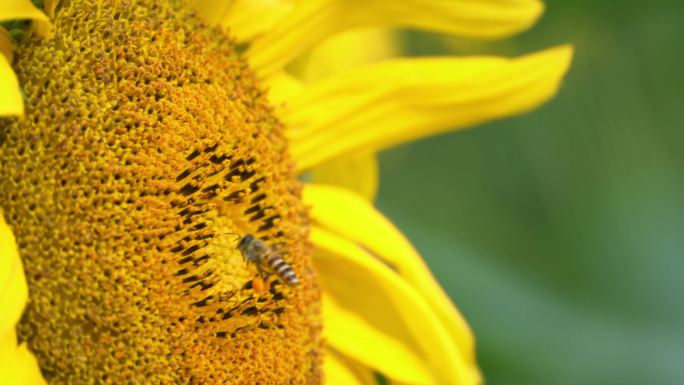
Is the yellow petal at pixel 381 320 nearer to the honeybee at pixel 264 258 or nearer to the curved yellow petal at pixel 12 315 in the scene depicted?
the honeybee at pixel 264 258

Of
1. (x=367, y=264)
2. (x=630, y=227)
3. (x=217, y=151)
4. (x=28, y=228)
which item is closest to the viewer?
(x=28, y=228)

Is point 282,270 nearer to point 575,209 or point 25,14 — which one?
point 25,14

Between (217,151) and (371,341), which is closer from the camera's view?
(217,151)

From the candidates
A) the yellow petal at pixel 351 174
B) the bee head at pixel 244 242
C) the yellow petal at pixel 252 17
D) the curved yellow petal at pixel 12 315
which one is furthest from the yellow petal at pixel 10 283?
the yellow petal at pixel 351 174

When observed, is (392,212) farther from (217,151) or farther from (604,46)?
(217,151)

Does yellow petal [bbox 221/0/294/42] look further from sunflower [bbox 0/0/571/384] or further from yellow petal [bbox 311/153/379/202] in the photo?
yellow petal [bbox 311/153/379/202]

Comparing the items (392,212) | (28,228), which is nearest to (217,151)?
(28,228)

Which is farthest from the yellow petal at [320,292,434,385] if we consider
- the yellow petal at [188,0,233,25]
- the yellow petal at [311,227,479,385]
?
the yellow petal at [188,0,233,25]

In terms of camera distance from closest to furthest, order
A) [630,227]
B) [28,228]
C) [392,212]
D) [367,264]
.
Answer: [28,228] < [367,264] < [392,212] < [630,227]

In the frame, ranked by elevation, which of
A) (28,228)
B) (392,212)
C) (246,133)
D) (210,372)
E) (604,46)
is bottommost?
(210,372)
